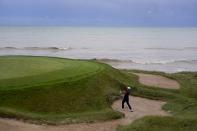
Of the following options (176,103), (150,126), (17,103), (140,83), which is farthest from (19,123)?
(140,83)

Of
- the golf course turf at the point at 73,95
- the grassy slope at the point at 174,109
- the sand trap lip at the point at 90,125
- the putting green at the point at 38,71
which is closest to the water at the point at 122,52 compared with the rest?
the grassy slope at the point at 174,109

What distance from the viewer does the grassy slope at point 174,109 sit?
52.0 ft

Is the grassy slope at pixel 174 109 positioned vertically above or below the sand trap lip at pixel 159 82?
below

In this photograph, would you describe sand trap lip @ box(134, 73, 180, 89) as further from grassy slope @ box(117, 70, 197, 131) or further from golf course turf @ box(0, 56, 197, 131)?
golf course turf @ box(0, 56, 197, 131)

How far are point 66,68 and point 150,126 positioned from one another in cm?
815

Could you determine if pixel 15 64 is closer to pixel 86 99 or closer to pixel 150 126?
pixel 86 99

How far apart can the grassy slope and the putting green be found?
360cm

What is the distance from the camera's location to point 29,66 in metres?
22.8

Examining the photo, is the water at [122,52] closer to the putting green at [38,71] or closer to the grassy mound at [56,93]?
the putting green at [38,71]

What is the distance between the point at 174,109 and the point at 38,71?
7702mm

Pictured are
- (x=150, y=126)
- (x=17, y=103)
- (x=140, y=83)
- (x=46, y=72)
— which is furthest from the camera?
(x=140, y=83)

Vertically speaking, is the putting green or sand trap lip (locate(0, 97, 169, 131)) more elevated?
the putting green

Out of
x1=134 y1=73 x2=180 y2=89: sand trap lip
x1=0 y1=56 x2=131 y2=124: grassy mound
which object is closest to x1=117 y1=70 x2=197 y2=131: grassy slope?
x1=134 y1=73 x2=180 y2=89: sand trap lip

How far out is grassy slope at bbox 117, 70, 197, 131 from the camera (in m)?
15.8
